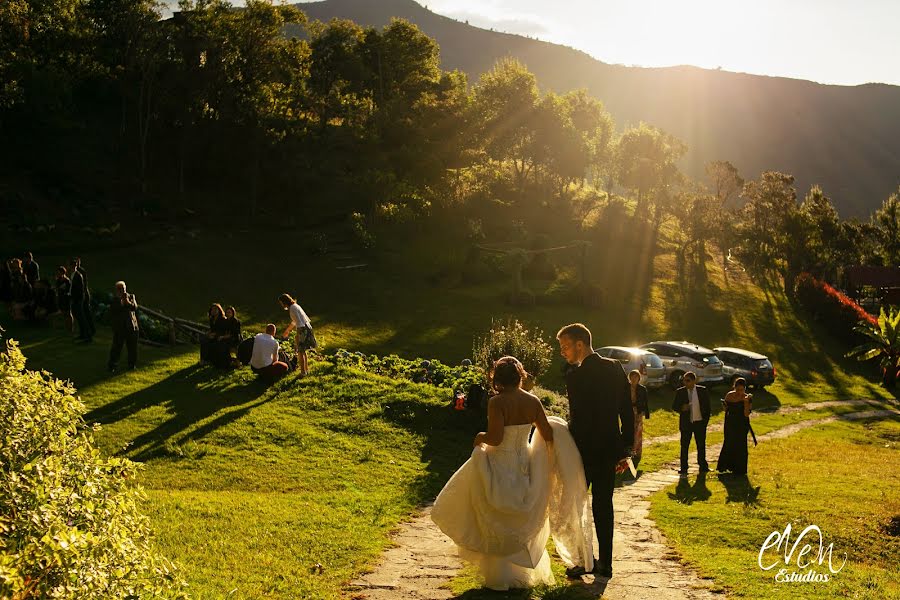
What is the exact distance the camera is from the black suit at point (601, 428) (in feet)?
27.0

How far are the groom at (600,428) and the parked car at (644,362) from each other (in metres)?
21.8

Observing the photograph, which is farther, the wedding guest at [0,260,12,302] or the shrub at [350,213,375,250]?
the shrub at [350,213,375,250]

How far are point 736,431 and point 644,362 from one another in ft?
46.9

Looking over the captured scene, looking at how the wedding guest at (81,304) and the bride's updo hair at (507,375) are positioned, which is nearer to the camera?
the bride's updo hair at (507,375)

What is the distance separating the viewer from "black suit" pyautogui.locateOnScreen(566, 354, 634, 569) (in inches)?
324

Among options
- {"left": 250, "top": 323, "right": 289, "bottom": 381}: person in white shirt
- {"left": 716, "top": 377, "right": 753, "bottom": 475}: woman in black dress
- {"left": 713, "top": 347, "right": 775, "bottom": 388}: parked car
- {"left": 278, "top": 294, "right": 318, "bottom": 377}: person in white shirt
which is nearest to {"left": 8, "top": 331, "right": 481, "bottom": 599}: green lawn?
{"left": 250, "top": 323, "right": 289, "bottom": 381}: person in white shirt

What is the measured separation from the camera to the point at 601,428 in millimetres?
8211

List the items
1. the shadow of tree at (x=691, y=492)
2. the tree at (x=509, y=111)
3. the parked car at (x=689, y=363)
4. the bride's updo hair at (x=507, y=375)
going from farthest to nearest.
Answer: the tree at (x=509, y=111), the parked car at (x=689, y=363), the shadow of tree at (x=691, y=492), the bride's updo hair at (x=507, y=375)

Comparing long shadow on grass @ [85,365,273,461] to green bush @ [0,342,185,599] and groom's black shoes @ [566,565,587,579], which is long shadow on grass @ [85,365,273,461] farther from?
green bush @ [0,342,185,599]

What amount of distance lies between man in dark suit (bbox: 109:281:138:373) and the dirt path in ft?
36.2

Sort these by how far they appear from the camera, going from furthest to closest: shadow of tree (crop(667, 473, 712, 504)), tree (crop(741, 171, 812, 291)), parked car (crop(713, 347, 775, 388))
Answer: tree (crop(741, 171, 812, 291)) → parked car (crop(713, 347, 775, 388)) → shadow of tree (crop(667, 473, 712, 504))

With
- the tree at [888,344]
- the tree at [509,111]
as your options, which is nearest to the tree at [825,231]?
the tree at [509,111]

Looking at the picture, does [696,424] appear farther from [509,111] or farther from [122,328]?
[509,111]

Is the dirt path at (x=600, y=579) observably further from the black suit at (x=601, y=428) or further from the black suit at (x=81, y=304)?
the black suit at (x=81, y=304)
